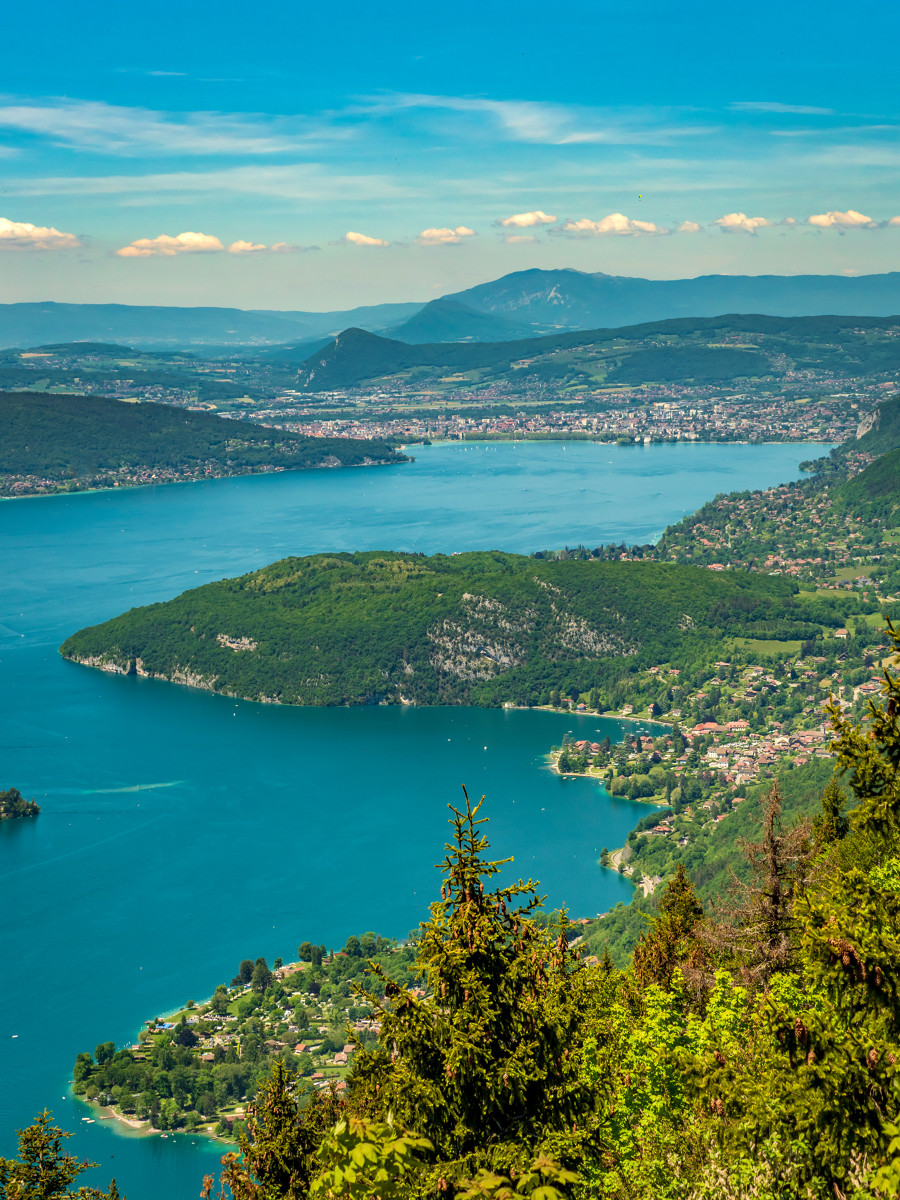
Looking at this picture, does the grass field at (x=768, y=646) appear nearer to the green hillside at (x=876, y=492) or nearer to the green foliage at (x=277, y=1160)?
the green hillside at (x=876, y=492)

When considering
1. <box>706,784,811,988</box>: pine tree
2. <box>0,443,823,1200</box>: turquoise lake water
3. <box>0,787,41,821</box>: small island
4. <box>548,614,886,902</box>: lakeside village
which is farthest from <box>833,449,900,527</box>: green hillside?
<box>706,784,811,988</box>: pine tree

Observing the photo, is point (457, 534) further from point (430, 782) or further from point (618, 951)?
point (618, 951)

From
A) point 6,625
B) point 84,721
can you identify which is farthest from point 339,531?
point 84,721

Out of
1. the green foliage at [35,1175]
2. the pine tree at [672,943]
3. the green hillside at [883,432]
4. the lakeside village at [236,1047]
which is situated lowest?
the lakeside village at [236,1047]

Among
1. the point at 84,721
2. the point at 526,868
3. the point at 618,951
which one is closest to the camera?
the point at 618,951

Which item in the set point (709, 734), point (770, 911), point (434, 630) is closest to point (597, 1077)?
point (770, 911)

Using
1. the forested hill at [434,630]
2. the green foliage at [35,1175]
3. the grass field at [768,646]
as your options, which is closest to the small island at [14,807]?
the forested hill at [434,630]
